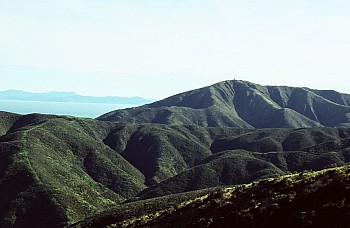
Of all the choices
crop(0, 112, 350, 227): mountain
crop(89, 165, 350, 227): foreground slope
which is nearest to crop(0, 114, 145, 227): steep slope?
crop(0, 112, 350, 227): mountain

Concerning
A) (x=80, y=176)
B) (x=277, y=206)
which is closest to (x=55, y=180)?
(x=80, y=176)

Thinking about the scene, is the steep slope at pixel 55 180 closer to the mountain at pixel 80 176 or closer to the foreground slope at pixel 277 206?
the mountain at pixel 80 176

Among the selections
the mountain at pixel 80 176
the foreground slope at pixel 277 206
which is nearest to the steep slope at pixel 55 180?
the mountain at pixel 80 176

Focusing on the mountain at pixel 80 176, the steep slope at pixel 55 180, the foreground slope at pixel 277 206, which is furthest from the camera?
the mountain at pixel 80 176

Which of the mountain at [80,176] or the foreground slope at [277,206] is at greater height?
the foreground slope at [277,206]

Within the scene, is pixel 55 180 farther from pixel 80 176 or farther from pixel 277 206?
pixel 277 206

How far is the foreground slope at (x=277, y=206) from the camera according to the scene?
29255mm

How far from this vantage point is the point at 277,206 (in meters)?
33.7

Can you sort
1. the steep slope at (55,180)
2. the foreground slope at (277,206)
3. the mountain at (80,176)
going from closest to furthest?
the foreground slope at (277,206) < the steep slope at (55,180) < the mountain at (80,176)

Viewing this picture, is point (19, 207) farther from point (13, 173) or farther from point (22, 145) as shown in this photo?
point (22, 145)

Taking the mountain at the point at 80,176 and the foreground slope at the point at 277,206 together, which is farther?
the mountain at the point at 80,176

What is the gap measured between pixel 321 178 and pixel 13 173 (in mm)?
131482

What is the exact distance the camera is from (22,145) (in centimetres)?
16612

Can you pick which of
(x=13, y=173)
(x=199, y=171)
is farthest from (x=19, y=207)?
(x=199, y=171)
